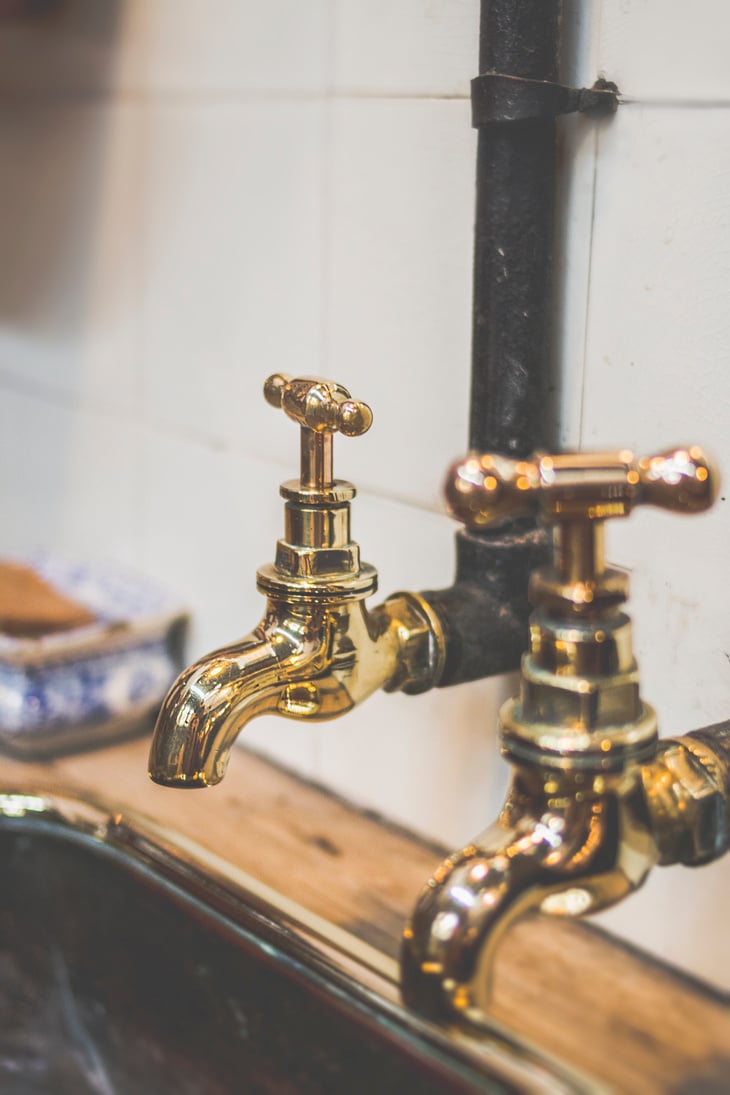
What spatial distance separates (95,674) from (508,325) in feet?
1.38

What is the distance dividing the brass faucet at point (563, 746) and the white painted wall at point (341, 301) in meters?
0.15

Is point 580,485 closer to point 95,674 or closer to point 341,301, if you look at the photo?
point 341,301

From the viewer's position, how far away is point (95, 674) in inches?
32.7

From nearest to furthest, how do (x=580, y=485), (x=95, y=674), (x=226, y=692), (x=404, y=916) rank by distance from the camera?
(x=580, y=485) < (x=226, y=692) < (x=404, y=916) < (x=95, y=674)

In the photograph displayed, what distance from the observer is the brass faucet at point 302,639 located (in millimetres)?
490

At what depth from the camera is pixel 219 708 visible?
49 centimetres

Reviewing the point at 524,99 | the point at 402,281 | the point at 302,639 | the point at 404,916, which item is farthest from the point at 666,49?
the point at 404,916

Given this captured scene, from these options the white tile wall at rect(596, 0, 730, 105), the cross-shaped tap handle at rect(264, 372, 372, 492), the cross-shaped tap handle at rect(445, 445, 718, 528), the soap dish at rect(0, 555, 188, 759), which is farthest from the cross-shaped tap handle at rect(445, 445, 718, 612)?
the soap dish at rect(0, 555, 188, 759)

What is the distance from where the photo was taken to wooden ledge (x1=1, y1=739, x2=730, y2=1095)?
1.71ft

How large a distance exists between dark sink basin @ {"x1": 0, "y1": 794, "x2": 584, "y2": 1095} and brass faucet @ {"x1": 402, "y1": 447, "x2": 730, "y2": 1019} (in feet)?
0.10

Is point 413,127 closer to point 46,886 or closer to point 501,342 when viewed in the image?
point 501,342

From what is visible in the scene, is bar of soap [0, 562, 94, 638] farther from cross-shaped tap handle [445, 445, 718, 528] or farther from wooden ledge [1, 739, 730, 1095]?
cross-shaped tap handle [445, 445, 718, 528]

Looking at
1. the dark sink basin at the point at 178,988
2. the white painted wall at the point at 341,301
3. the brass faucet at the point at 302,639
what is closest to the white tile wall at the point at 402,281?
the white painted wall at the point at 341,301

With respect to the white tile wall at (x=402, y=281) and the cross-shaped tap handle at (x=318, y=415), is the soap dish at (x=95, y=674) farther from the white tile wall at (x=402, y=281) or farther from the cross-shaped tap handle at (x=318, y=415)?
the cross-shaped tap handle at (x=318, y=415)
